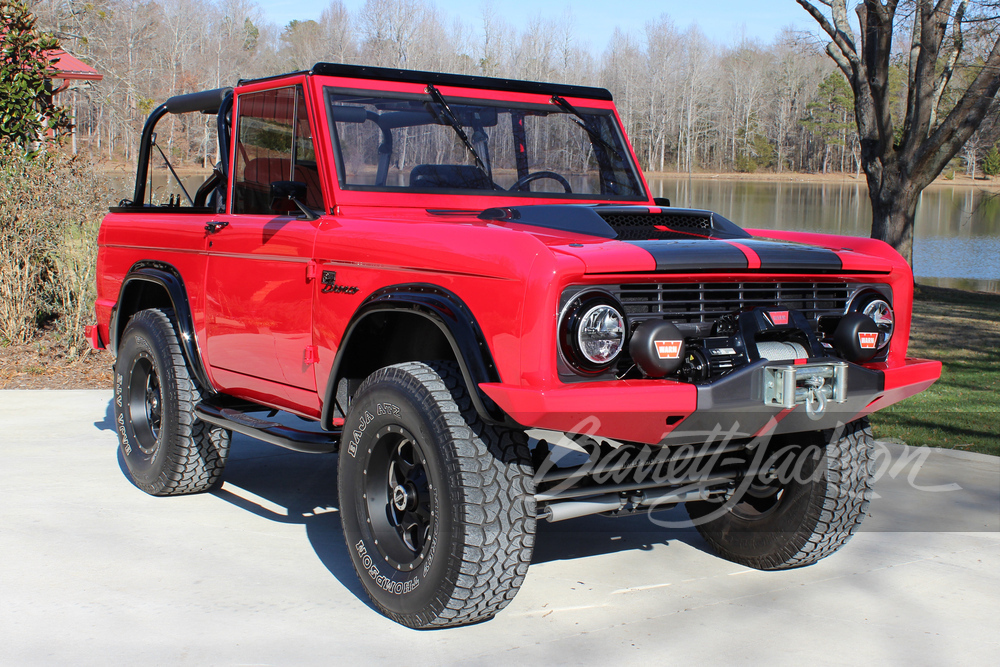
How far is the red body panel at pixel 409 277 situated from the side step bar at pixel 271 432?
0.42 ft

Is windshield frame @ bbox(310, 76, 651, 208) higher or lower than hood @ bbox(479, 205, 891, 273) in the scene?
higher

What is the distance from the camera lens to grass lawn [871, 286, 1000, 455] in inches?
275

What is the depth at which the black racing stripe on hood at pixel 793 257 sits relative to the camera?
132 inches

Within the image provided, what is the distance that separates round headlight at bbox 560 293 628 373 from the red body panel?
0.06m

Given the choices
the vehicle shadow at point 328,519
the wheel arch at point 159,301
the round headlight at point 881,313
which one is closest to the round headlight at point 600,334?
the round headlight at point 881,313

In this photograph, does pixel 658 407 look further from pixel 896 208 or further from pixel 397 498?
pixel 896 208

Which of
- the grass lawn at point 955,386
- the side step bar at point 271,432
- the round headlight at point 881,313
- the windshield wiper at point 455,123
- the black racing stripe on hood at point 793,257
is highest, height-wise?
the windshield wiper at point 455,123

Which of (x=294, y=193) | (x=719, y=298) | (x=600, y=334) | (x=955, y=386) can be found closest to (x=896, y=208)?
(x=955, y=386)

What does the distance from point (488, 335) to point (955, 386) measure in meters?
7.52

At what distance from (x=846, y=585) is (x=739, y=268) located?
Answer: 1.64m

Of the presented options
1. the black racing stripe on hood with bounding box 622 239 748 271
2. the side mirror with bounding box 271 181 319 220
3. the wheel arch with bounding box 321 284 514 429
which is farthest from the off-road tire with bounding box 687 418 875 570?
the side mirror with bounding box 271 181 319 220

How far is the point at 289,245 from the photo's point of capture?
4.09 m

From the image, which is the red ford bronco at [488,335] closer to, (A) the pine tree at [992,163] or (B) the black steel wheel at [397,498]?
(B) the black steel wheel at [397,498]

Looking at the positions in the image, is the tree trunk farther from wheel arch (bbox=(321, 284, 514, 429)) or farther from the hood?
wheel arch (bbox=(321, 284, 514, 429))
